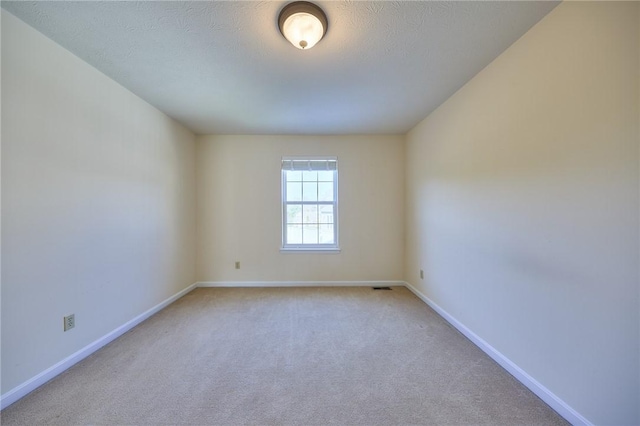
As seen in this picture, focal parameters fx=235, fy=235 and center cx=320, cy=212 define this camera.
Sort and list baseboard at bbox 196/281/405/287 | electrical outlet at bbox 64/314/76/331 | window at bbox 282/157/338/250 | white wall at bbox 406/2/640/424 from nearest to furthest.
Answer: white wall at bbox 406/2/640/424 < electrical outlet at bbox 64/314/76/331 < baseboard at bbox 196/281/405/287 < window at bbox 282/157/338/250

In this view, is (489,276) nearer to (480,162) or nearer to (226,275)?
(480,162)

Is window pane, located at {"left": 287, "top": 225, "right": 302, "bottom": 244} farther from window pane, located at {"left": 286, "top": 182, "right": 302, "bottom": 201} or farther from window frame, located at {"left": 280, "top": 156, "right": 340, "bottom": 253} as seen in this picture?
window pane, located at {"left": 286, "top": 182, "right": 302, "bottom": 201}

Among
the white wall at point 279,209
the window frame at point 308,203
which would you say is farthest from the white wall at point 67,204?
the window frame at point 308,203

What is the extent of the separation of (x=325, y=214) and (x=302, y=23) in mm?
2662

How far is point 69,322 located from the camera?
1770 mm

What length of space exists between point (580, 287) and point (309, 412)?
166 cm

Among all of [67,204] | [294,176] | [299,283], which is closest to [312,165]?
[294,176]

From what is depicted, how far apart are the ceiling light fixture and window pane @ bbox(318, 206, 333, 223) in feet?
8.15

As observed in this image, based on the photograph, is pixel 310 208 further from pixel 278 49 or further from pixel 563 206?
pixel 563 206

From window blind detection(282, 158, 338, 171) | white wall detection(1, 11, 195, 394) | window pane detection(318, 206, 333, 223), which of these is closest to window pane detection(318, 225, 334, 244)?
window pane detection(318, 206, 333, 223)

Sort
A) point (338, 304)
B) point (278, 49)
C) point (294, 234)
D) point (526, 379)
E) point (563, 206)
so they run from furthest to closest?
point (294, 234), point (338, 304), point (278, 49), point (526, 379), point (563, 206)

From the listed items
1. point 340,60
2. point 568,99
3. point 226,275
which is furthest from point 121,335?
point 568,99

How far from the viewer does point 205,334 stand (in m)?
2.25

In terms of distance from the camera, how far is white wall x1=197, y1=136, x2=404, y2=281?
3.64 meters
